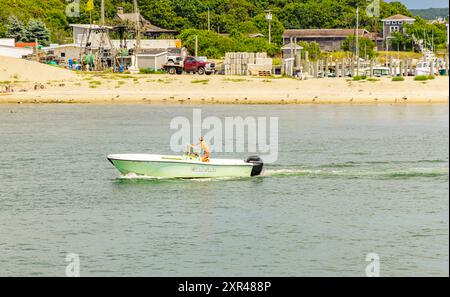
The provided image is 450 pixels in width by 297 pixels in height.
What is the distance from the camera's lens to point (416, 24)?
143m

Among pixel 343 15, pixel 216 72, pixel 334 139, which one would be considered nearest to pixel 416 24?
pixel 343 15

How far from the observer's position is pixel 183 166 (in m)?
38.2

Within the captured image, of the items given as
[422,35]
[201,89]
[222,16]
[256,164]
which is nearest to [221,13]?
[222,16]

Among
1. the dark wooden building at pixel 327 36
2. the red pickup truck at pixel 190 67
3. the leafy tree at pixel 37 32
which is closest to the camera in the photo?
the red pickup truck at pixel 190 67

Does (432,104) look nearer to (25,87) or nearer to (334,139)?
(334,139)

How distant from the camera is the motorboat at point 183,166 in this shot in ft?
125

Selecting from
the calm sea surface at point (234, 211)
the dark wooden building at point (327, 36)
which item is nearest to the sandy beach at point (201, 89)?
the calm sea surface at point (234, 211)

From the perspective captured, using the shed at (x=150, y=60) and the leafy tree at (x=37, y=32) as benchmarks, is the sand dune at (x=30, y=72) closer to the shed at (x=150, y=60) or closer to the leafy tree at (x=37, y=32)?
the shed at (x=150, y=60)

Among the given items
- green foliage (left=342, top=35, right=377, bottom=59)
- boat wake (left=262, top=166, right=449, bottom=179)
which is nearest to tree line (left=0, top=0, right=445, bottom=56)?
green foliage (left=342, top=35, right=377, bottom=59)

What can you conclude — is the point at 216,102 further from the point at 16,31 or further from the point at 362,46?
the point at 362,46

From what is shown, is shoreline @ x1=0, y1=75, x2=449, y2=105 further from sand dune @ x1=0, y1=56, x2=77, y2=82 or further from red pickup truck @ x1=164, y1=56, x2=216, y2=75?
red pickup truck @ x1=164, y1=56, x2=216, y2=75

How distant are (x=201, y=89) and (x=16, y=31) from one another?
4874 centimetres

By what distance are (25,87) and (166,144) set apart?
35.2m
